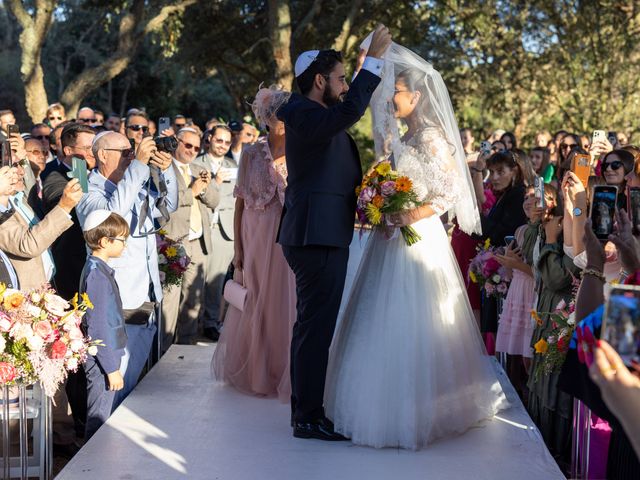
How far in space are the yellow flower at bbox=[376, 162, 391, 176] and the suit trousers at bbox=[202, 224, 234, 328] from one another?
5409 mm

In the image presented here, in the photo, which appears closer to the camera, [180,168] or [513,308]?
[513,308]

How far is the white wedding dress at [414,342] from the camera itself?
5070mm

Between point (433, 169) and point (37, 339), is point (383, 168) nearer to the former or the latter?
point (433, 169)

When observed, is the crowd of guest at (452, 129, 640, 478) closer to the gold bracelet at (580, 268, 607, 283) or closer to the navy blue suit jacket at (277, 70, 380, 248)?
the gold bracelet at (580, 268, 607, 283)

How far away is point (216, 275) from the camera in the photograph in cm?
1086

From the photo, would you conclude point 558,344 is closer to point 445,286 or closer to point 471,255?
point 445,286

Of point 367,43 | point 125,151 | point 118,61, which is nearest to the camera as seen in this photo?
point 367,43

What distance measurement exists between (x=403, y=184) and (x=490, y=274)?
2334mm

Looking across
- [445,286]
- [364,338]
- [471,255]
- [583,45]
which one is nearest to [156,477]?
[364,338]

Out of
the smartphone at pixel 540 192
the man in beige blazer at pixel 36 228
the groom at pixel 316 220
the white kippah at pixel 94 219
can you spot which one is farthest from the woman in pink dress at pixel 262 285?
the smartphone at pixel 540 192

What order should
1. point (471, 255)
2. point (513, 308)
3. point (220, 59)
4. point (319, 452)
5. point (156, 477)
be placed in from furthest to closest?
point (220, 59) → point (471, 255) → point (513, 308) → point (319, 452) → point (156, 477)

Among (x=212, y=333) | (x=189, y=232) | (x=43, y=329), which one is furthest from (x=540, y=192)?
(x=212, y=333)

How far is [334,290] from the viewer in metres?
5.14

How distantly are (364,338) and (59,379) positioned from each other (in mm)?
1604
